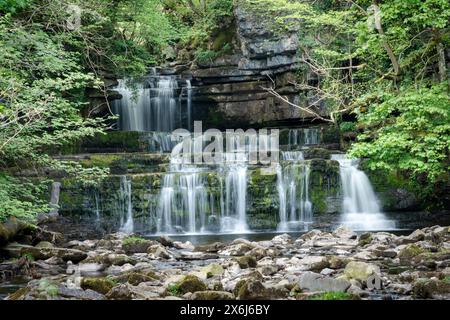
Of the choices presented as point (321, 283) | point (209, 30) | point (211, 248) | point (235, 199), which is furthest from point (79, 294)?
point (209, 30)

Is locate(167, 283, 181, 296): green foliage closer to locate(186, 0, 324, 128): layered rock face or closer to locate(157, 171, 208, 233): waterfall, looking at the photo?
locate(157, 171, 208, 233): waterfall

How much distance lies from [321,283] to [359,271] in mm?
1110

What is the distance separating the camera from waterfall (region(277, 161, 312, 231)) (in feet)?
59.9

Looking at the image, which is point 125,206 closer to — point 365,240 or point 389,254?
point 365,240

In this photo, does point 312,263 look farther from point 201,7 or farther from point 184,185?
point 201,7

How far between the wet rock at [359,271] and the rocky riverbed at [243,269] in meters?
0.01

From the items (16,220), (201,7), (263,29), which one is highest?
(201,7)

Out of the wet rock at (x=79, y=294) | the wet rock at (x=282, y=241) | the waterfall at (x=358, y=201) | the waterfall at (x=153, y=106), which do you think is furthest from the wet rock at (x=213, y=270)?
the waterfall at (x=153, y=106)

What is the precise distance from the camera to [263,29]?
77.4 ft

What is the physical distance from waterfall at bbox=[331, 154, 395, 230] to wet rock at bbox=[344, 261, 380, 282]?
32.5 ft

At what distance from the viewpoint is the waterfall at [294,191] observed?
1825 centimetres

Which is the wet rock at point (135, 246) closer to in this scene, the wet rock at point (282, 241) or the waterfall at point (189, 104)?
the wet rock at point (282, 241)

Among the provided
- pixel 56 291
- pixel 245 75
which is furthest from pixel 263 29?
pixel 56 291
